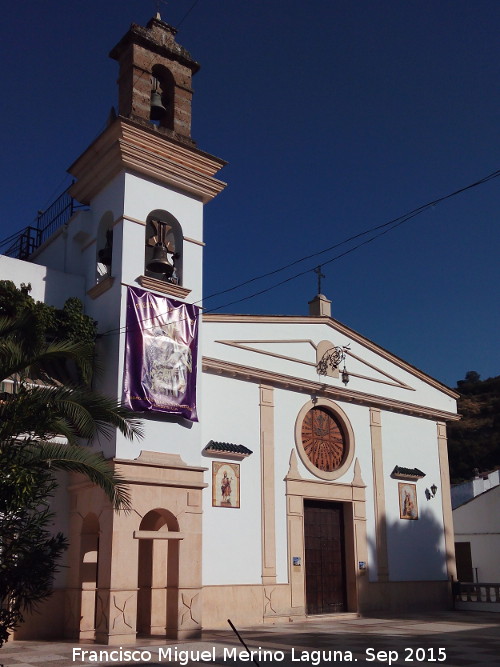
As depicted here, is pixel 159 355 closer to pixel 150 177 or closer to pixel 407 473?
pixel 150 177

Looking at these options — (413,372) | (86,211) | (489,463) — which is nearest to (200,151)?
(86,211)

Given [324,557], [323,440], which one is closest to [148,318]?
[323,440]

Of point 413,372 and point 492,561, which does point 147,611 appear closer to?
point 413,372

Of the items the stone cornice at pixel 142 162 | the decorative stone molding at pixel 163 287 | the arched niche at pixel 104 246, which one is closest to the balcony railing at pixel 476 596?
the decorative stone molding at pixel 163 287

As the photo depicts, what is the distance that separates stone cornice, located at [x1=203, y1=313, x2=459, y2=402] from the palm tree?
635 cm

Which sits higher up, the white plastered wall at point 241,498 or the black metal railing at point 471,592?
the white plastered wall at point 241,498

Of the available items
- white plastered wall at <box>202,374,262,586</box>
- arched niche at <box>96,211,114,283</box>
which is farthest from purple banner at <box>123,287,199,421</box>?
white plastered wall at <box>202,374,262,586</box>

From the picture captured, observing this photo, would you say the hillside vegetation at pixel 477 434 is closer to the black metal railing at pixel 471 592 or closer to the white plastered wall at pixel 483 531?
the white plastered wall at pixel 483 531

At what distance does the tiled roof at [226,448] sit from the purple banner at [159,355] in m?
1.66

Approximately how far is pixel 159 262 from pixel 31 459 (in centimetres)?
749

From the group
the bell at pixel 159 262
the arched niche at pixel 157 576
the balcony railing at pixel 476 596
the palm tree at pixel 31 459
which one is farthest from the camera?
the balcony railing at pixel 476 596

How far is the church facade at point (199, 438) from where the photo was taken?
16219mm

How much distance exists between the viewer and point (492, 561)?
96.8ft

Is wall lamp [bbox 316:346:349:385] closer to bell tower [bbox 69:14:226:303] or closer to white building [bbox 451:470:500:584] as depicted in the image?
bell tower [bbox 69:14:226:303]
